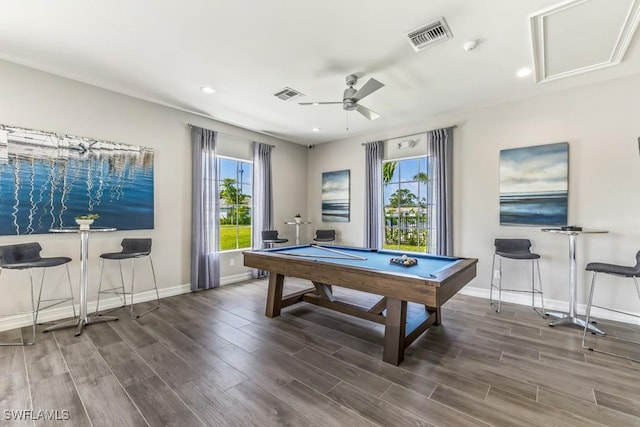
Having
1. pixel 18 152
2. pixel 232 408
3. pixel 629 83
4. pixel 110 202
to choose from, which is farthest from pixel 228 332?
pixel 629 83

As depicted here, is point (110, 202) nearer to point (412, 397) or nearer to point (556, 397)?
point (412, 397)

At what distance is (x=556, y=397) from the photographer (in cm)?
194

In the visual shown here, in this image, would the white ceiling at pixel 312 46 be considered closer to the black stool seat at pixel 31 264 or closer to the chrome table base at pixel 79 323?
the black stool seat at pixel 31 264

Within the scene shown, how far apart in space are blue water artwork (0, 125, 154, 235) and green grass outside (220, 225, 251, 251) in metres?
1.32

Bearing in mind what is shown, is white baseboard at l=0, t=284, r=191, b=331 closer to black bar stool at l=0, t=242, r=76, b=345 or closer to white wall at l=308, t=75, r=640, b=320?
black bar stool at l=0, t=242, r=76, b=345

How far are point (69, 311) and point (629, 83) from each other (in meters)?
7.41

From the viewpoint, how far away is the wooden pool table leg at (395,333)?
7.78 feet

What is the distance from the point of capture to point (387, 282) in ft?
7.41

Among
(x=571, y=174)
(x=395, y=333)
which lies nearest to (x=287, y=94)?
(x=395, y=333)

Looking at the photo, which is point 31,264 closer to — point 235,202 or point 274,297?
point 274,297

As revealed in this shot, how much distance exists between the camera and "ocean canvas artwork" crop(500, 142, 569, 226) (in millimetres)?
3705

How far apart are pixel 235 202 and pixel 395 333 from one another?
399 cm

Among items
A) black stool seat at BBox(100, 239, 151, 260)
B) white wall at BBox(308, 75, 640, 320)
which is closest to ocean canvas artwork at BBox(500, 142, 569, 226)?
white wall at BBox(308, 75, 640, 320)

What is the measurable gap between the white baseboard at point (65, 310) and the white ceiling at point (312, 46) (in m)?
2.85
